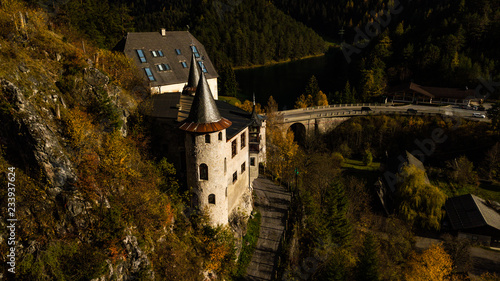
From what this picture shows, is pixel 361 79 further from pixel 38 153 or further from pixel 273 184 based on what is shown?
pixel 38 153

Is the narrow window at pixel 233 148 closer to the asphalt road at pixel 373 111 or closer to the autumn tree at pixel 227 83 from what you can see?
the asphalt road at pixel 373 111

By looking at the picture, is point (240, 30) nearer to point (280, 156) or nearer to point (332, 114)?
point (332, 114)

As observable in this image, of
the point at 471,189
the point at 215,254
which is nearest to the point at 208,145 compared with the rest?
the point at 215,254

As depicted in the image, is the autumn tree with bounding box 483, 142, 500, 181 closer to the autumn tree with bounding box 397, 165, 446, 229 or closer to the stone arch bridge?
the stone arch bridge

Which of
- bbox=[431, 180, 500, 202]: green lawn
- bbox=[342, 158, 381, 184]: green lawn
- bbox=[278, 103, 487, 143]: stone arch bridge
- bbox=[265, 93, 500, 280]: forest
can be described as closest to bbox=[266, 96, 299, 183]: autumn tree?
bbox=[265, 93, 500, 280]: forest

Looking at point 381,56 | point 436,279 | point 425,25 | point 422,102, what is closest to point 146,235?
point 436,279
